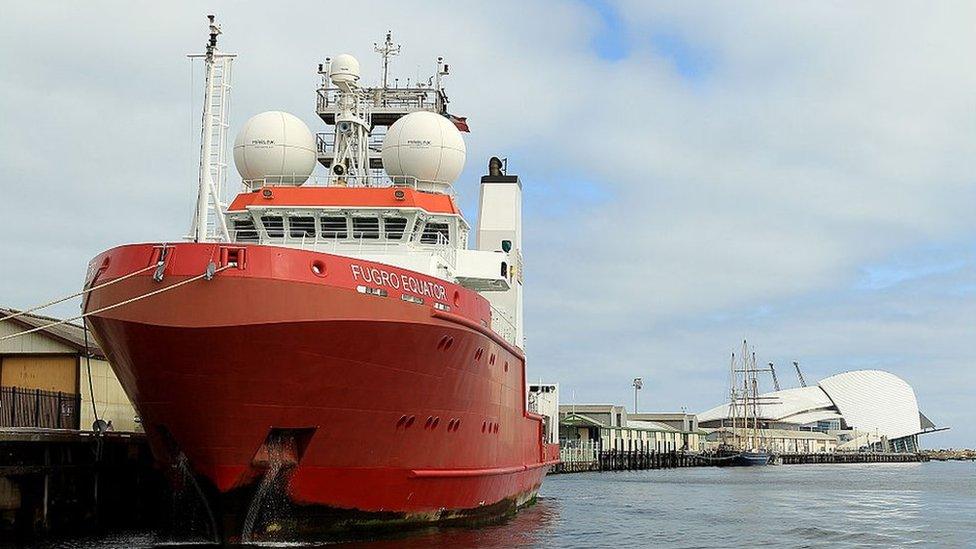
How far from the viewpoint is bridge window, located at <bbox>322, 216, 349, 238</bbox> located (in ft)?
81.6

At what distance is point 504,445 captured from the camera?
25.8m

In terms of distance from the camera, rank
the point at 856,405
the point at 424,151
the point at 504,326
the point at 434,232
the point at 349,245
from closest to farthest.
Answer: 1. the point at 349,245
2. the point at 434,232
3. the point at 424,151
4. the point at 504,326
5. the point at 856,405

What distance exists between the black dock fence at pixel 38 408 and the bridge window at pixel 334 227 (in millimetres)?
7348

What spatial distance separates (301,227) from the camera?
25.0 metres

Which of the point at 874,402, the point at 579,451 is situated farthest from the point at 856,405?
the point at 579,451

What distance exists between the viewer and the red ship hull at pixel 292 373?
56.3ft

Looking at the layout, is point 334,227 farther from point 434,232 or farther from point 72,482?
point 72,482

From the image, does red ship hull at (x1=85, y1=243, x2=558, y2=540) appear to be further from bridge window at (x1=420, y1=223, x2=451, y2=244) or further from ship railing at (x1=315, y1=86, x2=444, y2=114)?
ship railing at (x1=315, y1=86, x2=444, y2=114)

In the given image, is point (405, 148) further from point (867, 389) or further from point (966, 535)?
point (867, 389)

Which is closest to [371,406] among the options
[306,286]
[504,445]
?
[306,286]

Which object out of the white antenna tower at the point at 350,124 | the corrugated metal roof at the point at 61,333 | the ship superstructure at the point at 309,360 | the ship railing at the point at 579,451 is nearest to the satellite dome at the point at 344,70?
the white antenna tower at the point at 350,124

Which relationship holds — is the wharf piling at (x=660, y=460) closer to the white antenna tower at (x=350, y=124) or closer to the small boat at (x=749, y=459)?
the small boat at (x=749, y=459)

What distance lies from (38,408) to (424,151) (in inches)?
429

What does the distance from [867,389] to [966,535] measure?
5587 inches
